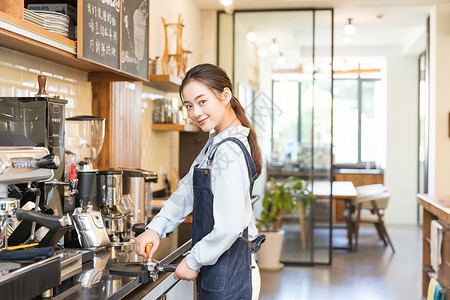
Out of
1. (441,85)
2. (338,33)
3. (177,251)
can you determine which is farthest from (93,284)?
(338,33)

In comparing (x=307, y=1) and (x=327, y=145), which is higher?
(x=307, y=1)

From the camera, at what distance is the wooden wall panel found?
3236 millimetres

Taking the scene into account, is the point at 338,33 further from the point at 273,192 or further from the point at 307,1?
the point at 273,192

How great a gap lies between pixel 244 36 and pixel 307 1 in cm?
83

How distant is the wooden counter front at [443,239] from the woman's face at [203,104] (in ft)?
7.64

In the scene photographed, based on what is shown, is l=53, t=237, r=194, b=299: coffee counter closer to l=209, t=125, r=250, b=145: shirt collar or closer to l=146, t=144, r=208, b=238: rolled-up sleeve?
l=146, t=144, r=208, b=238: rolled-up sleeve

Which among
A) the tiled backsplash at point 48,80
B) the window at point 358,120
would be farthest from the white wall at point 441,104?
the window at point 358,120

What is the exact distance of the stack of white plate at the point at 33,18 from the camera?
2000 millimetres

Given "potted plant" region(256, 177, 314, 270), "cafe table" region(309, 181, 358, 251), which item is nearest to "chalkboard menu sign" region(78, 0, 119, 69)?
"potted plant" region(256, 177, 314, 270)

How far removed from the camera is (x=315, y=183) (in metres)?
6.41

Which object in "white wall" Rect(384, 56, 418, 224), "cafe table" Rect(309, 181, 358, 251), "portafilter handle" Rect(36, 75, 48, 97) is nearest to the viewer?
"portafilter handle" Rect(36, 75, 48, 97)

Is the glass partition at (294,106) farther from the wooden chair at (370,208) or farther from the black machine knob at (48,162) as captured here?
the black machine knob at (48,162)

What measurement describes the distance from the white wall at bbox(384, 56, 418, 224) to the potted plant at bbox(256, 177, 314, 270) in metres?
Result: 4.25

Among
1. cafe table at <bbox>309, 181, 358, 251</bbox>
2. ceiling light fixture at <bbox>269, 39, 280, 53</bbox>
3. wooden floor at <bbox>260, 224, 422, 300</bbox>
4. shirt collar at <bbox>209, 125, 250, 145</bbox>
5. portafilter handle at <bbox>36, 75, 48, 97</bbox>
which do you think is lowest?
wooden floor at <bbox>260, 224, 422, 300</bbox>
